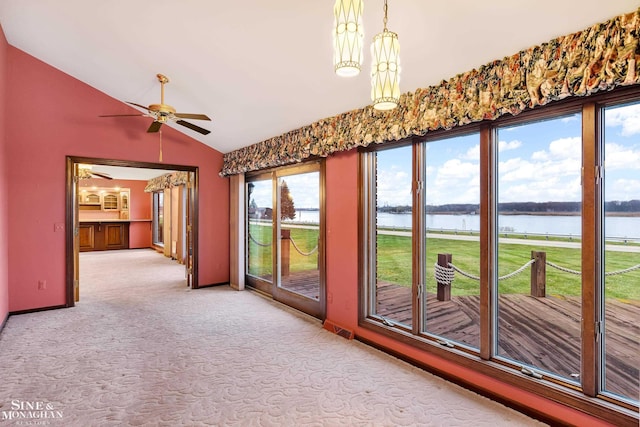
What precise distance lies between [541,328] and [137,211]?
12.4 metres

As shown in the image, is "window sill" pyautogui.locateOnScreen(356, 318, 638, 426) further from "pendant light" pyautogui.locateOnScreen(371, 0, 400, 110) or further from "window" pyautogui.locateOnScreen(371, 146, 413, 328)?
"pendant light" pyautogui.locateOnScreen(371, 0, 400, 110)

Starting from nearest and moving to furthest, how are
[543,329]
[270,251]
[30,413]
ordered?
[30,413]
[543,329]
[270,251]

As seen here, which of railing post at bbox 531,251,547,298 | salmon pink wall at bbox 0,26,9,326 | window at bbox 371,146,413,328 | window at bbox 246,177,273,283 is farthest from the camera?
window at bbox 246,177,273,283

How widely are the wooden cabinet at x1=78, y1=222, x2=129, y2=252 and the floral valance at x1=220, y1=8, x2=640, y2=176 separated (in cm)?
1028

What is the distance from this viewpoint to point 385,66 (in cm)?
144

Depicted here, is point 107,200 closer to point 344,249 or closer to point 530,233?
point 344,249

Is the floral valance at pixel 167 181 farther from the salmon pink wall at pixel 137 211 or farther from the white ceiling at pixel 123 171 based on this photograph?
the salmon pink wall at pixel 137 211

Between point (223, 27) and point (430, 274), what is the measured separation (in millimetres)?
3332

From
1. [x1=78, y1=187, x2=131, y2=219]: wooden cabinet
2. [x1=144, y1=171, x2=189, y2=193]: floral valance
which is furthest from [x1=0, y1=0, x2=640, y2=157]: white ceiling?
[x1=78, y1=187, x2=131, y2=219]: wooden cabinet

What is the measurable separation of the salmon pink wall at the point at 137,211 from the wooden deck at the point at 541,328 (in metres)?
9.06

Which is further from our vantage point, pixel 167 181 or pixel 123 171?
pixel 123 171

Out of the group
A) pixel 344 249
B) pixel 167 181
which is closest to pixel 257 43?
pixel 344 249

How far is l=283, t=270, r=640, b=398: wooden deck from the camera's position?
267 cm

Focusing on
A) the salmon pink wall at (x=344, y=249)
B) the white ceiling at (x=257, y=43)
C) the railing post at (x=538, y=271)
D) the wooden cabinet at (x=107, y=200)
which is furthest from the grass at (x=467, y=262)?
the wooden cabinet at (x=107, y=200)
